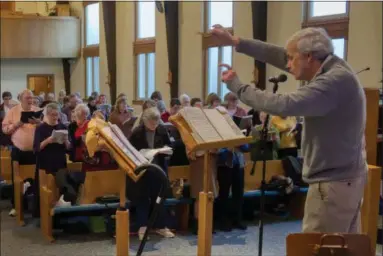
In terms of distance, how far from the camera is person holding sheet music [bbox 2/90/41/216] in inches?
226

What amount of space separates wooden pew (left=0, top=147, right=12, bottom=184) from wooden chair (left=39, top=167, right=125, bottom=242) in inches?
57.8

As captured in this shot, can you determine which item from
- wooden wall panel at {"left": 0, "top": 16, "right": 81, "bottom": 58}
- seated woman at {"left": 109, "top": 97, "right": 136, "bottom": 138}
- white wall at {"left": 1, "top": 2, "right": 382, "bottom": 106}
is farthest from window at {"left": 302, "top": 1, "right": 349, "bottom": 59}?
wooden wall panel at {"left": 0, "top": 16, "right": 81, "bottom": 58}

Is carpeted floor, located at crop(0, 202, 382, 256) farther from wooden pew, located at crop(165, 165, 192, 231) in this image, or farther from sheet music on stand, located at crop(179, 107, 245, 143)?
sheet music on stand, located at crop(179, 107, 245, 143)

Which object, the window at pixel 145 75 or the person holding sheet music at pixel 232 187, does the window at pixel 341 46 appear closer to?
the person holding sheet music at pixel 232 187

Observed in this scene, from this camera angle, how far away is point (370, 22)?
307 inches

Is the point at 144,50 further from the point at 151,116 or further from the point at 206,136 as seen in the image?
the point at 206,136

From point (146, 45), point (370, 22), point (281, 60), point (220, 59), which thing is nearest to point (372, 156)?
point (281, 60)

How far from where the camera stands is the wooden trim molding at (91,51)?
16.4 meters

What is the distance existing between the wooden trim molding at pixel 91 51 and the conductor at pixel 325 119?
1451cm

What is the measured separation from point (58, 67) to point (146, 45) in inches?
223

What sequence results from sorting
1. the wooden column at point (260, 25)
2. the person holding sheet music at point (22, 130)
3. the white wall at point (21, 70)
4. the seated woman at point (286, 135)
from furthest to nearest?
the white wall at point (21, 70) < the wooden column at point (260, 25) < the seated woman at point (286, 135) < the person holding sheet music at point (22, 130)

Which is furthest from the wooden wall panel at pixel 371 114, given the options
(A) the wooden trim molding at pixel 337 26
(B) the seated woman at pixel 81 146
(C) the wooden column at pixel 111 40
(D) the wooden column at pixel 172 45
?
(C) the wooden column at pixel 111 40

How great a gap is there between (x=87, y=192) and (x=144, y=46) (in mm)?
9105

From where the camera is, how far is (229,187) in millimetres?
5371
